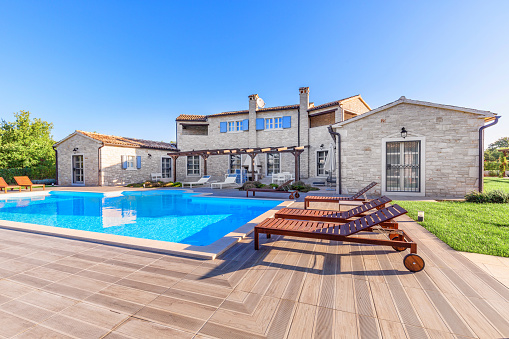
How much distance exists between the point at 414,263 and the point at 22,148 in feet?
85.6

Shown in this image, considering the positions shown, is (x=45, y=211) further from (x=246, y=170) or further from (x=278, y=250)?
(x=246, y=170)

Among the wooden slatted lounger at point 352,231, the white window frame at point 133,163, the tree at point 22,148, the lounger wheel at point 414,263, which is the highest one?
the tree at point 22,148

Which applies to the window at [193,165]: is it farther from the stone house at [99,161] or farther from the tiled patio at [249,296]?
the tiled patio at [249,296]

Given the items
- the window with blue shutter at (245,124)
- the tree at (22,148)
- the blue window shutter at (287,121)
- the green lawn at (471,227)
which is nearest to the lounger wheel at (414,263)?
the green lawn at (471,227)

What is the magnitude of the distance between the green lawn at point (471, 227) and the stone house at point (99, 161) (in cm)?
1825

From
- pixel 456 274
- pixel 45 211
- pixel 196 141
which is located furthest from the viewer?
pixel 196 141

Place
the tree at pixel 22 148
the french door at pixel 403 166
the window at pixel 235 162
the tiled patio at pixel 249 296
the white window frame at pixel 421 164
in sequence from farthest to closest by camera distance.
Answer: the window at pixel 235 162 → the tree at pixel 22 148 → the french door at pixel 403 166 → the white window frame at pixel 421 164 → the tiled patio at pixel 249 296

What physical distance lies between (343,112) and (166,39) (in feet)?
45.6

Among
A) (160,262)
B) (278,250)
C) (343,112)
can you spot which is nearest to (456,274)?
(278,250)

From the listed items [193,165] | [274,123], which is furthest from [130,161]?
[274,123]

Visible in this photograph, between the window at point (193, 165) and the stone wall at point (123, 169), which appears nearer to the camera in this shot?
the stone wall at point (123, 169)

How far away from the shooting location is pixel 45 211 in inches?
340

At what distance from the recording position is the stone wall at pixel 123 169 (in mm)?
16047

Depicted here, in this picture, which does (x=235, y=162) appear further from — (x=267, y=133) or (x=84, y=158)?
(x=84, y=158)
